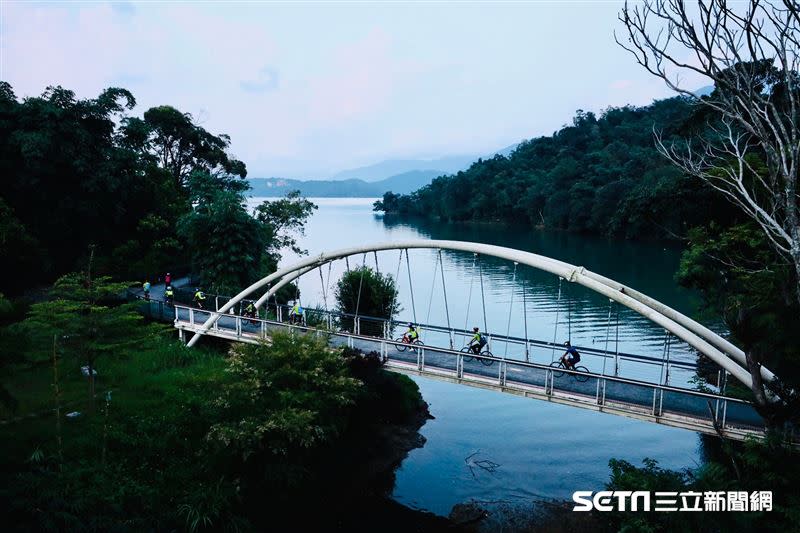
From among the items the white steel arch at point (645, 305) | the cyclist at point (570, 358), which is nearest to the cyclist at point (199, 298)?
the white steel arch at point (645, 305)

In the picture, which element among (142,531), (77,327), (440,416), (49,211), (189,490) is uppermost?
(49,211)

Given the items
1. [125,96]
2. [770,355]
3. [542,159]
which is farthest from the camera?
[542,159]

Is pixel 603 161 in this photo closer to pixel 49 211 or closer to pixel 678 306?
pixel 678 306

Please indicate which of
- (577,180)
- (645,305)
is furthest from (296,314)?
(577,180)

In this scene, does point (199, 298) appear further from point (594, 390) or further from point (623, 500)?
point (623, 500)

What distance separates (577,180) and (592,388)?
2684 inches

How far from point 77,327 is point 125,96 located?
82.4 feet

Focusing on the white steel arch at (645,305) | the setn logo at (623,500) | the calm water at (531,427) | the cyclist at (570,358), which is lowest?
the calm water at (531,427)

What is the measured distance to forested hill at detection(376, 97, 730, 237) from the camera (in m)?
63.2

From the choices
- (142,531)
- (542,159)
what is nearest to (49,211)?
(142,531)

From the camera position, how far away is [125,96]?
3412cm

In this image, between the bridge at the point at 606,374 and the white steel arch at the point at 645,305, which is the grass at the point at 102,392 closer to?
the bridge at the point at 606,374

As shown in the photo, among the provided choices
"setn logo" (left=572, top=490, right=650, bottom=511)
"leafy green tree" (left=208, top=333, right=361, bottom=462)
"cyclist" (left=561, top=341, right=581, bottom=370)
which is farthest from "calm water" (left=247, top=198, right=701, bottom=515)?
"leafy green tree" (left=208, top=333, right=361, bottom=462)

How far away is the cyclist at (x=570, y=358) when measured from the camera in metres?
15.0
